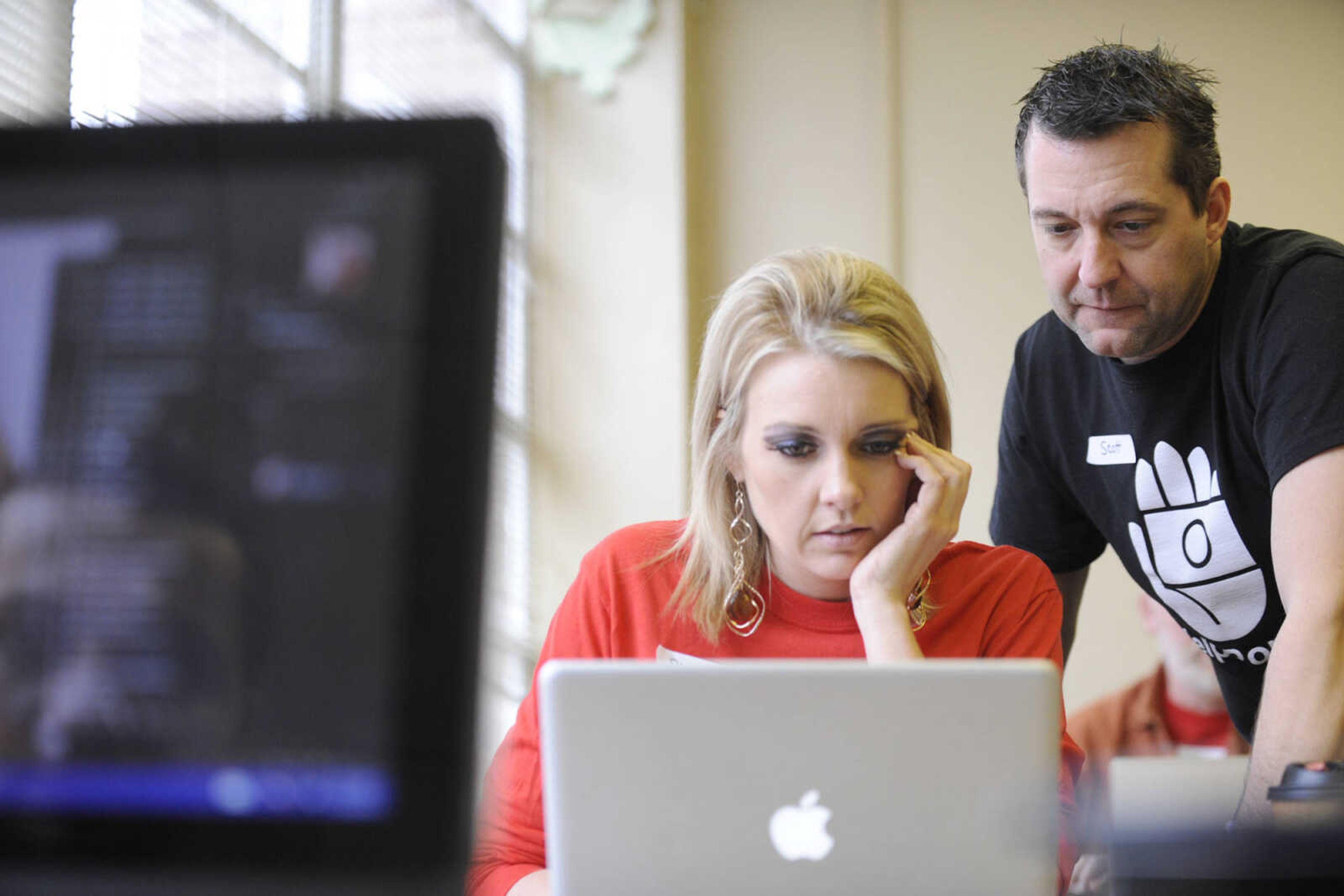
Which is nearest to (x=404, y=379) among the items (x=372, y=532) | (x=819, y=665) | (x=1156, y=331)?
(x=372, y=532)

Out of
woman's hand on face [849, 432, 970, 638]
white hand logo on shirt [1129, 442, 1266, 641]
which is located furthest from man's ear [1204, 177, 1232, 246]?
woman's hand on face [849, 432, 970, 638]

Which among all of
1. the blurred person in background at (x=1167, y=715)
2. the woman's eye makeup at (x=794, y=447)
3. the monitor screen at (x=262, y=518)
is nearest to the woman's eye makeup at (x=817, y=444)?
the woman's eye makeup at (x=794, y=447)

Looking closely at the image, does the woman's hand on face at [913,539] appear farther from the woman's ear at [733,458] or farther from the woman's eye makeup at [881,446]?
the woman's ear at [733,458]

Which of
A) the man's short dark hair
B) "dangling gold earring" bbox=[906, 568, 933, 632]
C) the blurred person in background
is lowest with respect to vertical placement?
the blurred person in background

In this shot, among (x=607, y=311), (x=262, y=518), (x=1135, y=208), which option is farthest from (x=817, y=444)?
(x=607, y=311)

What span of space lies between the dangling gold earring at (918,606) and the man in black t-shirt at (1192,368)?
0.38 metres

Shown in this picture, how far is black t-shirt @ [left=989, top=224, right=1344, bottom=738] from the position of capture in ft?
5.08

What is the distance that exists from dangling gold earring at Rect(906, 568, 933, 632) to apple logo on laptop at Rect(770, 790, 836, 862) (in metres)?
0.69

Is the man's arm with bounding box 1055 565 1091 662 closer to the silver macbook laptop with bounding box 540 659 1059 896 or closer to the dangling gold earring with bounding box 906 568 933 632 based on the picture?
the dangling gold earring with bounding box 906 568 933 632

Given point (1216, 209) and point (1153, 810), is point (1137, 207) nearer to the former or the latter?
point (1216, 209)

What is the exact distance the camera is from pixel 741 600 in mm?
1540

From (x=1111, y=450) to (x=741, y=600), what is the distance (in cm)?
67

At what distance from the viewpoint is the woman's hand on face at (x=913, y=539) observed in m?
1.44

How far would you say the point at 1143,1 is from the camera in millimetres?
4133
